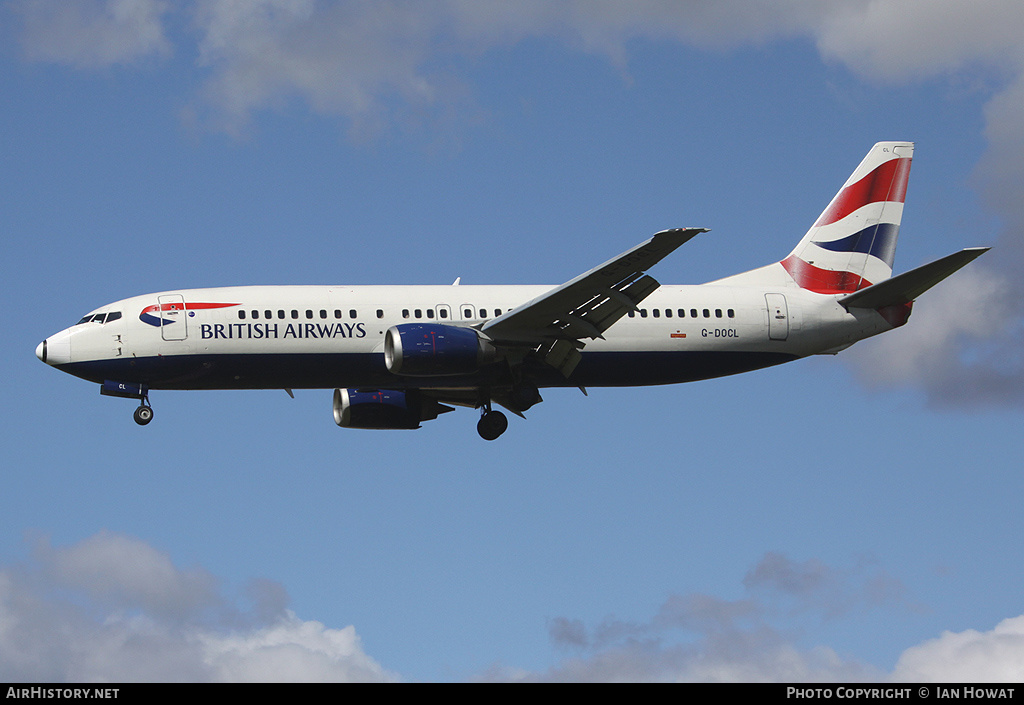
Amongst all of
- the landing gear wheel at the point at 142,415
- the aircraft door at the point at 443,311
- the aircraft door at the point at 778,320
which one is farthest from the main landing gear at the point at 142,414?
the aircraft door at the point at 778,320

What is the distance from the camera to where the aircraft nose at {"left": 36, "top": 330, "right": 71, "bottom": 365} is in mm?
41781

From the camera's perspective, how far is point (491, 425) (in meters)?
46.1

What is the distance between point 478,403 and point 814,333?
38.2ft

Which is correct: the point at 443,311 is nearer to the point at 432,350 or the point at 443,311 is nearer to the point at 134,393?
the point at 432,350

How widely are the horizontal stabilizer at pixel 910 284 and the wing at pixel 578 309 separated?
860cm

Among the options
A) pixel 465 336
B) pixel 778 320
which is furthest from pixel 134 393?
pixel 778 320

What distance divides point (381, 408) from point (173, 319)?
27.1 feet

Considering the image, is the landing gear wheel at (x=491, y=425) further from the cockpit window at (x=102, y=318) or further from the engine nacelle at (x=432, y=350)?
the cockpit window at (x=102, y=318)

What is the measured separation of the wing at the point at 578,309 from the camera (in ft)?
128

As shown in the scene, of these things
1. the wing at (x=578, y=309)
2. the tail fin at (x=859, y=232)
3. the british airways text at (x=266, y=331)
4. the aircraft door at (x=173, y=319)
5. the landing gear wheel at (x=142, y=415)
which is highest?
the tail fin at (x=859, y=232)

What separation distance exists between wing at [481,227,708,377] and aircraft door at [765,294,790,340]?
20.2 ft

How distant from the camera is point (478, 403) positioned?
1829 inches
